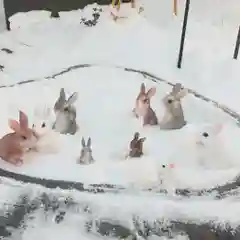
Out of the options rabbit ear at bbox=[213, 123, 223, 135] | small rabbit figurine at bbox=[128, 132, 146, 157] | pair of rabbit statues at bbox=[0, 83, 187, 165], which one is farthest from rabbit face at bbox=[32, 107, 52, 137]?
rabbit ear at bbox=[213, 123, 223, 135]

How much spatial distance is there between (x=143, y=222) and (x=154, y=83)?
0.98 feet

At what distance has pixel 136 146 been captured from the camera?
2.45ft

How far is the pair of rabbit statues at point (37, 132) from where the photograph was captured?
0.74 meters

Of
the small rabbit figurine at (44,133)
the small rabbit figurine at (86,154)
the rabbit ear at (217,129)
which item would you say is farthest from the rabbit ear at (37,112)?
the rabbit ear at (217,129)

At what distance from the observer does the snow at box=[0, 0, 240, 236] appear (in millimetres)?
719

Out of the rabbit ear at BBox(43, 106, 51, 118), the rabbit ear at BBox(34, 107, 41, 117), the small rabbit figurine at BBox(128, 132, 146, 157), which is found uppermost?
the small rabbit figurine at BBox(128, 132, 146, 157)

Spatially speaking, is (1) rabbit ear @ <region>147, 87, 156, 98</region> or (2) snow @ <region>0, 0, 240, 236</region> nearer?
(2) snow @ <region>0, 0, 240, 236</region>

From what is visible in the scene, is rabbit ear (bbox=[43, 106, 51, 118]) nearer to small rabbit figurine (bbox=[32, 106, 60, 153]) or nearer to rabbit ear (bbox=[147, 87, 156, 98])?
small rabbit figurine (bbox=[32, 106, 60, 153])

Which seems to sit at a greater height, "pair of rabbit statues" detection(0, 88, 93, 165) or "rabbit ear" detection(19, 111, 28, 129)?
"rabbit ear" detection(19, 111, 28, 129)

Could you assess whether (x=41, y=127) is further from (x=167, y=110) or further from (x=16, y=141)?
(x=167, y=110)

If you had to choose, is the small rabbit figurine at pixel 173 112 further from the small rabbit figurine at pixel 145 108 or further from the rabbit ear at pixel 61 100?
the rabbit ear at pixel 61 100

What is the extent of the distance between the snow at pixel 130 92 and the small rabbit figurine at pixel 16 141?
0.01m

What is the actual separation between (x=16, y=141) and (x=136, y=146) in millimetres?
147

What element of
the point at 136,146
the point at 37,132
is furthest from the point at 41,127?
the point at 136,146
